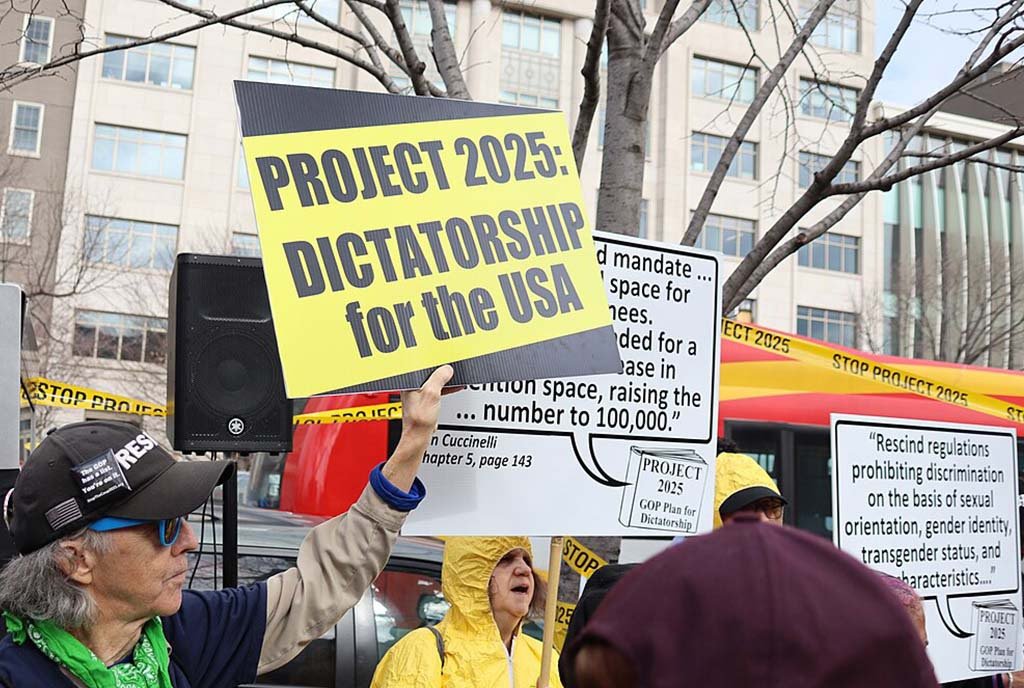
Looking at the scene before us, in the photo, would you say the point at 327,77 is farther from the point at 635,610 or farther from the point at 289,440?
the point at 635,610

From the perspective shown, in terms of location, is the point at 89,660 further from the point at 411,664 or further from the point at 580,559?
the point at 580,559

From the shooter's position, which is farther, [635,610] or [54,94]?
[54,94]

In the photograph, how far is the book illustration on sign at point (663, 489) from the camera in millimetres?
3135

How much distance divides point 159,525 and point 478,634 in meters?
1.52

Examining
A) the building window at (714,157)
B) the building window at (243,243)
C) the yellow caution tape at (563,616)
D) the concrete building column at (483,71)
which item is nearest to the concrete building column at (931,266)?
the building window at (714,157)

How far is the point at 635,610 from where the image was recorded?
0.92 meters

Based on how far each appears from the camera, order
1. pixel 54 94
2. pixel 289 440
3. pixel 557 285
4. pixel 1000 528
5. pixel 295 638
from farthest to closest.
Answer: pixel 54 94 → pixel 1000 528 → pixel 289 440 → pixel 557 285 → pixel 295 638

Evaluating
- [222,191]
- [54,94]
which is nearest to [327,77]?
[222,191]

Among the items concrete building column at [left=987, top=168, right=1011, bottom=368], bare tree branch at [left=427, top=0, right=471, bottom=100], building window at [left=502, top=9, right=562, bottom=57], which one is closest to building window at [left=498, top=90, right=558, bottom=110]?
building window at [left=502, top=9, right=562, bottom=57]

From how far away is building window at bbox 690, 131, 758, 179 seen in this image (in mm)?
39781

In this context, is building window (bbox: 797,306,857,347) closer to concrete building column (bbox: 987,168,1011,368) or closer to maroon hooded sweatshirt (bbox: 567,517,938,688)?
concrete building column (bbox: 987,168,1011,368)

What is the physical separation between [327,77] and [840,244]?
20946 mm

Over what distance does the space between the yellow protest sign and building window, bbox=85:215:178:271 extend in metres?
32.0

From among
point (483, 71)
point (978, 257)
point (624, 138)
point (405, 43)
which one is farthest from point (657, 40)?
point (483, 71)
